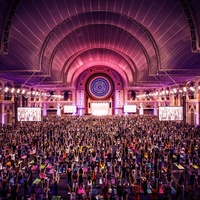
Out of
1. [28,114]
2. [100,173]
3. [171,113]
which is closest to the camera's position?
[100,173]

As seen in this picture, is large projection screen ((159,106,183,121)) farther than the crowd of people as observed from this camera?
Yes

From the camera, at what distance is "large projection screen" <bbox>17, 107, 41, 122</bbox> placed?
74.3 feet

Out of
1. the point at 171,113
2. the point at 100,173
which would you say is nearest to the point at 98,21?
the point at 171,113

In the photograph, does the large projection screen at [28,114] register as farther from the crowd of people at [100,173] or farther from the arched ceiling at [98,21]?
the crowd of people at [100,173]

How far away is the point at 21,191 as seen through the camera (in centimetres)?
1008

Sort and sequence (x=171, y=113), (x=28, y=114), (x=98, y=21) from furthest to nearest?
(x=98, y=21) → (x=171, y=113) → (x=28, y=114)

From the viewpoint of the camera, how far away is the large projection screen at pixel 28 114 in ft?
74.3

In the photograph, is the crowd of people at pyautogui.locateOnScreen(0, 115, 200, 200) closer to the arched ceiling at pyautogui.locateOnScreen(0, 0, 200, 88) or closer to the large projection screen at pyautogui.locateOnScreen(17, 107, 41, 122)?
the large projection screen at pyautogui.locateOnScreen(17, 107, 41, 122)

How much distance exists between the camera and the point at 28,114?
2286 cm

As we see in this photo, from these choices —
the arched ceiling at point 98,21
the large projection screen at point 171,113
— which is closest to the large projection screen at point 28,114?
the arched ceiling at point 98,21

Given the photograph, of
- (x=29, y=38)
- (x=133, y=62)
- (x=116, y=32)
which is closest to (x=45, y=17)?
(x=29, y=38)

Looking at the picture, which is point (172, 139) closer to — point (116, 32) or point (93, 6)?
point (93, 6)

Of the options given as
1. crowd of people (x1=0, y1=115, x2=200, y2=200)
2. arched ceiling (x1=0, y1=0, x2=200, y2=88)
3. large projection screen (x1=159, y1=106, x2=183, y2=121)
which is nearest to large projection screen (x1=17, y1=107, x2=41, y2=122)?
arched ceiling (x1=0, y1=0, x2=200, y2=88)

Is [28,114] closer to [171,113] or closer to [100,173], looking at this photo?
[100,173]
